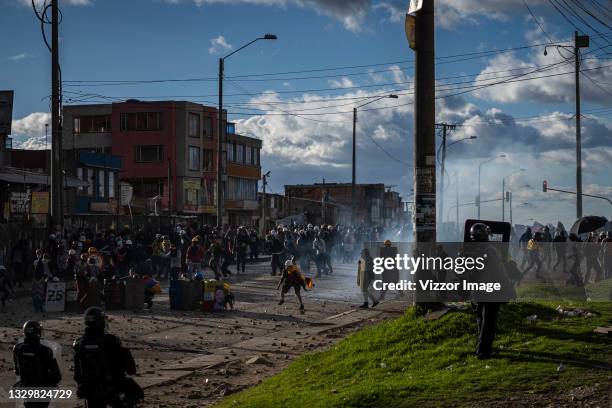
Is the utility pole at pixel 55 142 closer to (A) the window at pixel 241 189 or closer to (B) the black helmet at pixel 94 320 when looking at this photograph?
(B) the black helmet at pixel 94 320

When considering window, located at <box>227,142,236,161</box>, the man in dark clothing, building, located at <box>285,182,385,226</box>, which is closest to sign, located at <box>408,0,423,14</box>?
the man in dark clothing

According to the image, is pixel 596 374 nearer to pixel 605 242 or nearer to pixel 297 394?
pixel 297 394

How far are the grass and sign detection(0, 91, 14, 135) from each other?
95.4ft

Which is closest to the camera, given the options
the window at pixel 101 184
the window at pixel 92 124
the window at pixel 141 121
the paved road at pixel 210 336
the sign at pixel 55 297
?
the paved road at pixel 210 336

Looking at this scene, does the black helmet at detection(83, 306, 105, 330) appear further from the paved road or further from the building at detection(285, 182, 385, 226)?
the building at detection(285, 182, 385, 226)

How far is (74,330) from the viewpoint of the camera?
56.4ft

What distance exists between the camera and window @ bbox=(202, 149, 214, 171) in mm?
68312

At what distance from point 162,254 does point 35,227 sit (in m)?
4.67

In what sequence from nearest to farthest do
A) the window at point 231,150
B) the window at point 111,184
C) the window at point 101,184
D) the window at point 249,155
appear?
the window at point 101,184 < the window at point 111,184 < the window at point 231,150 < the window at point 249,155

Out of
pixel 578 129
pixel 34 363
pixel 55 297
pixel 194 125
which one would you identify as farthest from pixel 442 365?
pixel 194 125

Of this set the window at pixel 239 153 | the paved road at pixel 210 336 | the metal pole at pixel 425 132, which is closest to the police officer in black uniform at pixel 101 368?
the paved road at pixel 210 336

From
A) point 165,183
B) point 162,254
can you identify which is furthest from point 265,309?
point 165,183

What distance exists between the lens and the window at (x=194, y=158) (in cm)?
6600

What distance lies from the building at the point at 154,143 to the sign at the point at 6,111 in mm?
24615
